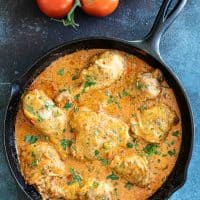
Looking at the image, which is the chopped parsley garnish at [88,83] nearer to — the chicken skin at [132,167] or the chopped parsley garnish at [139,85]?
the chopped parsley garnish at [139,85]

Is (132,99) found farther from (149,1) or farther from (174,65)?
(149,1)

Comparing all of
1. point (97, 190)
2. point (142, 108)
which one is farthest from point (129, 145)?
point (97, 190)

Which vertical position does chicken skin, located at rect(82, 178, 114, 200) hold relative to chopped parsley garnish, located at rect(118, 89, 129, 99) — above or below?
below

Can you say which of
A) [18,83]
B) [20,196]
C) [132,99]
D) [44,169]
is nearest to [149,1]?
[132,99]

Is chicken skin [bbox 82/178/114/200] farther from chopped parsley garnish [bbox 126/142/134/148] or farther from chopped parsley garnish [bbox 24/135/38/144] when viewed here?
chopped parsley garnish [bbox 24/135/38/144]

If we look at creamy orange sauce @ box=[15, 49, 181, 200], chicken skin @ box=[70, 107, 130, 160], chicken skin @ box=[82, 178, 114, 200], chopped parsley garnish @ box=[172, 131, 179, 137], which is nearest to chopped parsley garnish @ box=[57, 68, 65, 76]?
creamy orange sauce @ box=[15, 49, 181, 200]

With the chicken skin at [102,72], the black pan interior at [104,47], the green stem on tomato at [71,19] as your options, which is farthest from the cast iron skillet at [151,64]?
the green stem on tomato at [71,19]

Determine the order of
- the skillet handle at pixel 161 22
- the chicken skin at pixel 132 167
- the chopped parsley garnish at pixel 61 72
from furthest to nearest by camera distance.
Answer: the chopped parsley garnish at pixel 61 72
the chicken skin at pixel 132 167
the skillet handle at pixel 161 22
